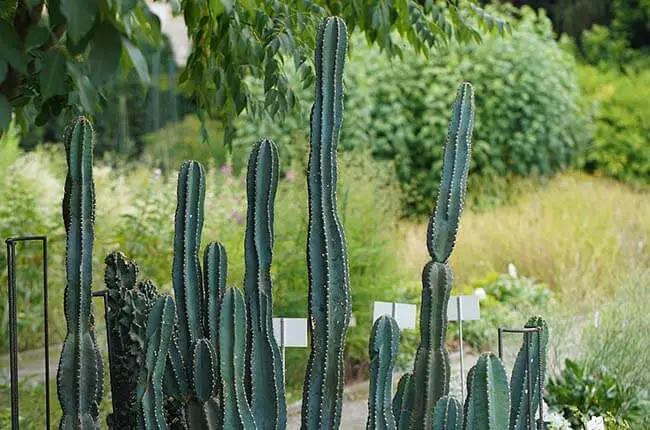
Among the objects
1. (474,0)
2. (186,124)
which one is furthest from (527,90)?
(474,0)

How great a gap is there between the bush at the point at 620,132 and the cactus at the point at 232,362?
998 cm

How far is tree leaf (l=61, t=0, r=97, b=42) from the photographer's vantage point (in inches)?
70.3

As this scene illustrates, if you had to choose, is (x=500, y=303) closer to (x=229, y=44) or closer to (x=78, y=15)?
(x=229, y=44)

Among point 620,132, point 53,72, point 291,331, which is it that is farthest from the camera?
point 620,132

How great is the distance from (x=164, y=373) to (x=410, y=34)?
1.95 metres

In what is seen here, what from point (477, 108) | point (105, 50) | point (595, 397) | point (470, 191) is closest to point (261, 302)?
point (105, 50)

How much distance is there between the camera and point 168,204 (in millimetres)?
7273

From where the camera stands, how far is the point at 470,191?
34.9 feet

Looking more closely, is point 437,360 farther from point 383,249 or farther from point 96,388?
point 383,249

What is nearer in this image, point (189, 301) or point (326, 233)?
point (326, 233)

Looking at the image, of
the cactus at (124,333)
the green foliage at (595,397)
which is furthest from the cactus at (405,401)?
the green foliage at (595,397)

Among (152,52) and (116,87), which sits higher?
(116,87)

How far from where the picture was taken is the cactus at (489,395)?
8.48 feet

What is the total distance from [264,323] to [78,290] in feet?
1.70
